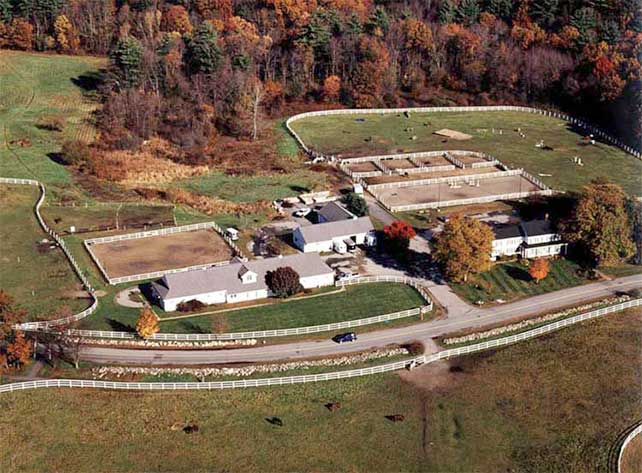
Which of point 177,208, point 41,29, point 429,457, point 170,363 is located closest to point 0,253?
point 177,208

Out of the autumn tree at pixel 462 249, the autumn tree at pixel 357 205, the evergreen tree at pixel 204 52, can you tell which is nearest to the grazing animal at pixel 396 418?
the autumn tree at pixel 462 249

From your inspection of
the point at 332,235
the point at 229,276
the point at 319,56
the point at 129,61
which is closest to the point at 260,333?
the point at 229,276

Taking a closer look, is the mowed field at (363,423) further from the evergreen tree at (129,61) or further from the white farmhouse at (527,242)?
the evergreen tree at (129,61)

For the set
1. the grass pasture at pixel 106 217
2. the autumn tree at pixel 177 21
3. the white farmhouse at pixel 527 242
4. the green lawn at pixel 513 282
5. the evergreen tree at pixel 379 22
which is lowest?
the grass pasture at pixel 106 217

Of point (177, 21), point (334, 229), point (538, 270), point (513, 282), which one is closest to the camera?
point (538, 270)

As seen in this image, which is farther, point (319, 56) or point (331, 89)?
point (319, 56)

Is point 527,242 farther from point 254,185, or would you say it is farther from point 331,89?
point 331,89

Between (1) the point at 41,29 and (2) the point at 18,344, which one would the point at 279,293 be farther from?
(1) the point at 41,29
